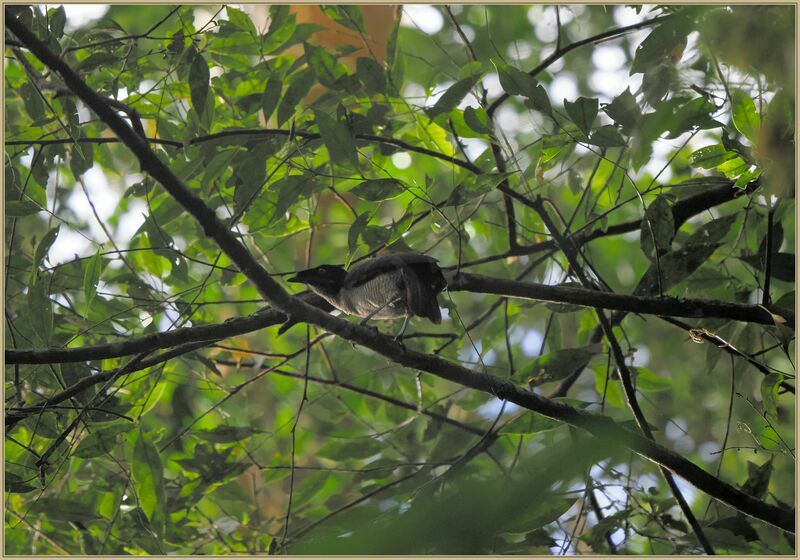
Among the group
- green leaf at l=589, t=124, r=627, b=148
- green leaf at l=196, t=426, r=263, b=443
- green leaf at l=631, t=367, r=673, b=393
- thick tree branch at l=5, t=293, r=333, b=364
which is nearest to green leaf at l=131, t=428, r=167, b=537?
thick tree branch at l=5, t=293, r=333, b=364

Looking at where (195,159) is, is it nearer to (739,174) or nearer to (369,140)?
(369,140)

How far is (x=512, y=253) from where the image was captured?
293 cm

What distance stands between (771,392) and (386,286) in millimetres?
1324

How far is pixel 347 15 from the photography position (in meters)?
2.85

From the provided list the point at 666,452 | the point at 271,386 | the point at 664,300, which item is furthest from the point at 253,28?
the point at 271,386

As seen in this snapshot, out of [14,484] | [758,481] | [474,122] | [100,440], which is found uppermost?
[474,122]

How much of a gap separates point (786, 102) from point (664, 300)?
77cm

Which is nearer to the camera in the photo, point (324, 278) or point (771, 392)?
point (771, 392)

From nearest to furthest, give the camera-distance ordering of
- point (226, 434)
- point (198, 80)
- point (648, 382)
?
point (198, 80)
point (226, 434)
point (648, 382)

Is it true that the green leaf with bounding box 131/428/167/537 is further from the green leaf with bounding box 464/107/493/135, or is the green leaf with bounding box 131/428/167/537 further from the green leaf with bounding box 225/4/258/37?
the green leaf with bounding box 225/4/258/37

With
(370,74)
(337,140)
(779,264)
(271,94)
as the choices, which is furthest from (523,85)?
(779,264)

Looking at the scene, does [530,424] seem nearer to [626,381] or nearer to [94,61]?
[626,381]

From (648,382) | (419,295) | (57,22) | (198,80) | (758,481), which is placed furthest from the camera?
(648,382)

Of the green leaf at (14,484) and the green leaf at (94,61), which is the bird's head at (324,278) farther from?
the green leaf at (14,484)
